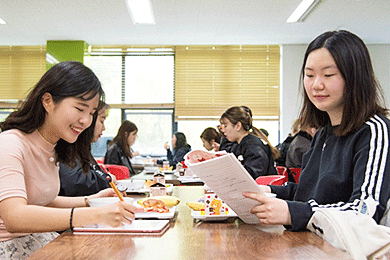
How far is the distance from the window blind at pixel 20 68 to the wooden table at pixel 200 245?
320 inches

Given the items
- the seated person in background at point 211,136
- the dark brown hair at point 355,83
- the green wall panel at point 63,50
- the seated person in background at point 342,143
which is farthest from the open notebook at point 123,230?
the green wall panel at point 63,50

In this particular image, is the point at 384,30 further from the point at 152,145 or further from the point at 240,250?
the point at 240,250

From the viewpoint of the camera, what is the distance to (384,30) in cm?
716

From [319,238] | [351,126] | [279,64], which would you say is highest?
[279,64]

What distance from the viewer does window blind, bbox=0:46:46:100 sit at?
28.2 feet

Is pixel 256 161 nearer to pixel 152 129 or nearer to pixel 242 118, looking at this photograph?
pixel 242 118

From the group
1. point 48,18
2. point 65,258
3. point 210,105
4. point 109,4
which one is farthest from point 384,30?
point 65,258

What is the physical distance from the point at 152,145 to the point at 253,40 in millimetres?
→ 3031

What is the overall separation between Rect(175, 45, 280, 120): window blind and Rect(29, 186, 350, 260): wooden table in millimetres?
7046

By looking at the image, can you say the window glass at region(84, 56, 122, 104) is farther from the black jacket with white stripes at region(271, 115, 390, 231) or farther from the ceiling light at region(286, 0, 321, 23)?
the black jacket with white stripes at region(271, 115, 390, 231)

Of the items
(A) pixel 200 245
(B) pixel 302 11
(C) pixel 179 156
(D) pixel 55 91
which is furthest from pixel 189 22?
(A) pixel 200 245

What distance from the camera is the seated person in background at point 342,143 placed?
1245 millimetres

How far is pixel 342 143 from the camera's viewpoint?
143 centimetres

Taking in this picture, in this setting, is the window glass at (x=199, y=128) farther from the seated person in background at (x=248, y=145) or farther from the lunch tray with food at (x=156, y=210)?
the lunch tray with food at (x=156, y=210)
